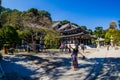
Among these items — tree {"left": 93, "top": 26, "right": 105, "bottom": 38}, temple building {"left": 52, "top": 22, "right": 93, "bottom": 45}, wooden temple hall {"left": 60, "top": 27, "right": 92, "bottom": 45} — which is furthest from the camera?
tree {"left": 93, "top": 26, "right": 105, "bottom": 38}

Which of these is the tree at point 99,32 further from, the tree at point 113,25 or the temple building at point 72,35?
the temple building at point 72,35

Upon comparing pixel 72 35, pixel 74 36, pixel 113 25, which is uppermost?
pixel 113 25

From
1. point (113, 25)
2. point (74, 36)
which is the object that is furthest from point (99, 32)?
point (74, 36)

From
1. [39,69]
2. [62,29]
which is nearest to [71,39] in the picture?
[62,29]

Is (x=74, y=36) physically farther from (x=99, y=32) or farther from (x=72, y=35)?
(x=99, y=32)

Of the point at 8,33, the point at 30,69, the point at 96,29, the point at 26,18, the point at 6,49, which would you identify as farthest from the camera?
the point at 96,29

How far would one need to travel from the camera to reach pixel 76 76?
14.9 m

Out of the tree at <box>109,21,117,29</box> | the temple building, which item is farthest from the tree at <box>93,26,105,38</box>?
the temple building

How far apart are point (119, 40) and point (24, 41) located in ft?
148

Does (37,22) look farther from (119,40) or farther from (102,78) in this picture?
(119,40)

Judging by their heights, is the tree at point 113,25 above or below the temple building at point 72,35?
above

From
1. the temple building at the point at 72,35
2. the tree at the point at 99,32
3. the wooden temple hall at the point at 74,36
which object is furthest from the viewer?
the tree at the point at 99,32

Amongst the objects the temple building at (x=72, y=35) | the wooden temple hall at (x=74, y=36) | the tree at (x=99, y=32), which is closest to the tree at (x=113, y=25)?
the tree at (x=99, y=32)

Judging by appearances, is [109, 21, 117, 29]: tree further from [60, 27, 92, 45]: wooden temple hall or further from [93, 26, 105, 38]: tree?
[60, 27, 92, 45]: wooden temple hall
